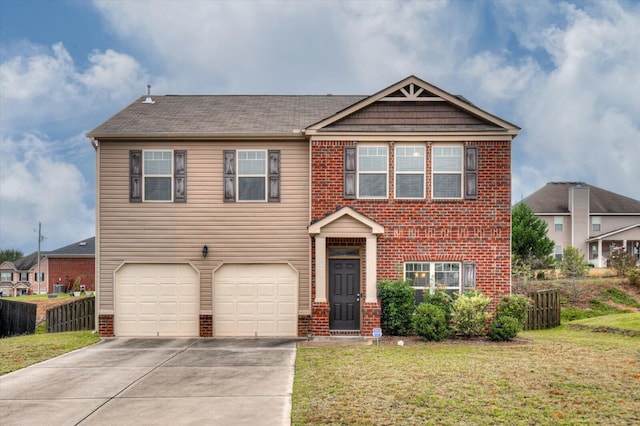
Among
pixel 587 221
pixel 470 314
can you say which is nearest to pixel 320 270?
pixel 470 314

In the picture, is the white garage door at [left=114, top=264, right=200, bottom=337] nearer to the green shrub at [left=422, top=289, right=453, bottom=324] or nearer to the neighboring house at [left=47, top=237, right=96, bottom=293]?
the green shrub at [left=422, top=289, right=453, bottom=324]

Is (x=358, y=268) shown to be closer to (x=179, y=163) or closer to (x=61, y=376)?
(x=179, y=163)

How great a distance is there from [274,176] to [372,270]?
13.2 feet

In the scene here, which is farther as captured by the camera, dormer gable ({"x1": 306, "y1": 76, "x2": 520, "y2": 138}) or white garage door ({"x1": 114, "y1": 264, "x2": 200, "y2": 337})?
white garage door ({"x1": 114, "y1": 264, "x2": 200, "y2": 337})

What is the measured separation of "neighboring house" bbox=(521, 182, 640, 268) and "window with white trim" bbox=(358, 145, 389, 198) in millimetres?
28809

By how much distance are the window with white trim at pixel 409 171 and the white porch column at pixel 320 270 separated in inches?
103

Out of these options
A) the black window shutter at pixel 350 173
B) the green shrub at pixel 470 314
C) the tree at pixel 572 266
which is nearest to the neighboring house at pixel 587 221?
the tree at pixel 572 266

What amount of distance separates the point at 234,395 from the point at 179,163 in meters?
8.78

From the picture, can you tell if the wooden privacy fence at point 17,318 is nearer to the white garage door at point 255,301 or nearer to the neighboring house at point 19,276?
the white garage door at point 255,301

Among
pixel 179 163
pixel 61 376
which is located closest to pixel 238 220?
pixel 179 163

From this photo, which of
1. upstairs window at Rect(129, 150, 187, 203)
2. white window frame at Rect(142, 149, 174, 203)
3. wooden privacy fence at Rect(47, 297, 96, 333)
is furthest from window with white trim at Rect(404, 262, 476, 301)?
wooden privacy fence at Rect(47, 297, 96, 333)

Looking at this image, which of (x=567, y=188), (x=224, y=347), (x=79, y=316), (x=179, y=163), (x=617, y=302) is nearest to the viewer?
(x=224, y=347)

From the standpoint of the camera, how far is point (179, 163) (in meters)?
15.8

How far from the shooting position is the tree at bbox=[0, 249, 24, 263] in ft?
267
